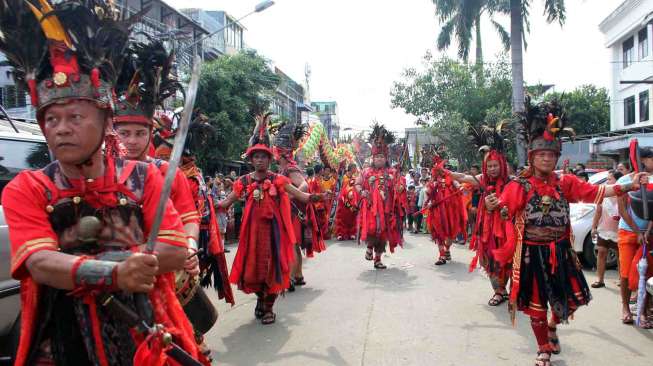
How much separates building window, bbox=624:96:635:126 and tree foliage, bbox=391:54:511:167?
387 inches

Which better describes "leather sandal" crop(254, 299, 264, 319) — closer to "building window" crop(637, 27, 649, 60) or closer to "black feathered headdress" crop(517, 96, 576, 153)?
"black feathered headdress" crop(517, 96, 576, 153)

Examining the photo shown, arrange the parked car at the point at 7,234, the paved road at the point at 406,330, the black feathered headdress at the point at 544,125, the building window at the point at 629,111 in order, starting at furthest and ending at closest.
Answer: the building window at the point at 629,111
the paved road at the point at 406,330
the black feathered headdress at the point at 544,125
the parked car at the point at 7,234

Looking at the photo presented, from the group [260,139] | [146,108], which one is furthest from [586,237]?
[146,108]

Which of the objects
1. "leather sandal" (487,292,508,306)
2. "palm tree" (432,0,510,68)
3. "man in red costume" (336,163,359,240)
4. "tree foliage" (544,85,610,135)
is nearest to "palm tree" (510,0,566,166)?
"palm tree" (432,0,510,68)


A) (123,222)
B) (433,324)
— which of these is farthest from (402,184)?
(123,222)

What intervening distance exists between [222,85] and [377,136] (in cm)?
1226

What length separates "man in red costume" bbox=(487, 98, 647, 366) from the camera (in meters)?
4.55

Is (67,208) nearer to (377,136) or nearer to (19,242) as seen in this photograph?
(19,242)

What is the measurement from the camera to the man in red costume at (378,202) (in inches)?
369

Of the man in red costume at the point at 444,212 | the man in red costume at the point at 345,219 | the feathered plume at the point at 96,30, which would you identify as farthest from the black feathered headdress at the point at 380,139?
the feathered plume at the point at 96,30

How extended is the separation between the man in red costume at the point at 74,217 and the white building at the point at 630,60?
29211mm

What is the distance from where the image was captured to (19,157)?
455 cm

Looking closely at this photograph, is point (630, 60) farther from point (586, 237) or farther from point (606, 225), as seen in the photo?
point (606, 225)

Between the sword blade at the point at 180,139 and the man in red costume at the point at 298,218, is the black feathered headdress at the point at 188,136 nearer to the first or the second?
the man in red costume at the point at 298,218
